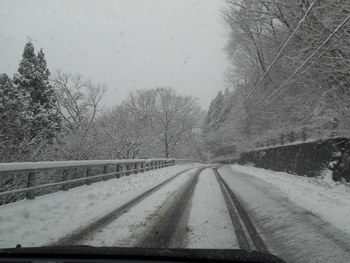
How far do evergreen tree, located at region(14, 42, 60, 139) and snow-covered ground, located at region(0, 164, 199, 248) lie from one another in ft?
68.2

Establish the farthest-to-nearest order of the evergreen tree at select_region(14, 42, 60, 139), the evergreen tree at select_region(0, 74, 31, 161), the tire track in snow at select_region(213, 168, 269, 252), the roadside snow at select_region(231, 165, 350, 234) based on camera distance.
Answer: the evergreen tree at select_region(14, 42, 60, 139), the evergreen tree at select_region(0, 74, 31, 161), the roadside snow at select_region(231, 165, 350, 234), the tire track in snow at select_region(213, 168, 269, 252)

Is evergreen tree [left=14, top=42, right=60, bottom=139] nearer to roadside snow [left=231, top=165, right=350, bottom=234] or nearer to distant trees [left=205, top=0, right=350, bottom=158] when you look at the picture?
distant trees [left=205, top=0, right=350, bottom=158]

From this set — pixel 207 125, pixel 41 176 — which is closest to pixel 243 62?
pixel 41 176

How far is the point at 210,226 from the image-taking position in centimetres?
676

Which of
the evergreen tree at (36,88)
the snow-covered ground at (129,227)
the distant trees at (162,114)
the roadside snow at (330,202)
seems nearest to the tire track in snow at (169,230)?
the snow-covered ground at (129,227)

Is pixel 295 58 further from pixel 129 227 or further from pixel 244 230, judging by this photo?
pixel 129 227

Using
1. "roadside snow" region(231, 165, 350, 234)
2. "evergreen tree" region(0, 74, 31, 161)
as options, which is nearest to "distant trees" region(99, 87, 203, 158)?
"evergreen tree" region(0, 74, 31, 161)

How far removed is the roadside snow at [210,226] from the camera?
557 cm

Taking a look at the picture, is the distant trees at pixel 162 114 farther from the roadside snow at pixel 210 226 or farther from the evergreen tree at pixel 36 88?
the roadside snow at pixel 210 226

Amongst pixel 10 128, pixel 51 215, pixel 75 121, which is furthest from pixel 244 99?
pixel 51 215

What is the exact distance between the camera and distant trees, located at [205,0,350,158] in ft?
48.9

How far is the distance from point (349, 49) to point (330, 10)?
6.14 feet

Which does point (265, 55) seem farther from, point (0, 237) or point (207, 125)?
point (207, 125)

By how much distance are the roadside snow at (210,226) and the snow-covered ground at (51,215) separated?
2.15m
